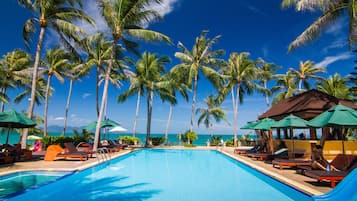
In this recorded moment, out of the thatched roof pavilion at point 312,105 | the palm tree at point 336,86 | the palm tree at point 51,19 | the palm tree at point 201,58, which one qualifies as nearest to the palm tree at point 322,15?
the thatched roof pavilion at point 312,105

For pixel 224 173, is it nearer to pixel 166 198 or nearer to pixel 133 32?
pixel 166 198

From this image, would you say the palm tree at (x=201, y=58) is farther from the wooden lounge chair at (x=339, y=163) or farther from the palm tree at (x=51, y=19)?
the wooden lounge chair at (x=339, y=163)

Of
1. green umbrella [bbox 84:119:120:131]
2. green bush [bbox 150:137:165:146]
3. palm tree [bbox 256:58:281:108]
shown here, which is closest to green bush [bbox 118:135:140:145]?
green bush [bbox 150:137:165:146]

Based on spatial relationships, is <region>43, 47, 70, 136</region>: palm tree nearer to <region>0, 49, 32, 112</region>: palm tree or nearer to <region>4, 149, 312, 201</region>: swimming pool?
<region>0, 49, 32, 112</region>: palm tree

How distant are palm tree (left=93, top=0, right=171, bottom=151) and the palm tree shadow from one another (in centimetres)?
736

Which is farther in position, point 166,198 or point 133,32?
point 133,32

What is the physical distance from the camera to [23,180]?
7.96 meters

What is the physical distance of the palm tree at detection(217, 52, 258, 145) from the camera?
2492 cm

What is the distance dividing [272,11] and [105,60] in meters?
14.9

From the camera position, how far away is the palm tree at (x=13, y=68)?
74.0 feet

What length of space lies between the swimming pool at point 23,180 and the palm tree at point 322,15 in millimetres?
12073

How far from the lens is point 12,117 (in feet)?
34.6

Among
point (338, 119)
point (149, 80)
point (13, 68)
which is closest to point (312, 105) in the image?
point (338, 119)

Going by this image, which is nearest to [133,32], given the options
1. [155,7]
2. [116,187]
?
[155,7]
